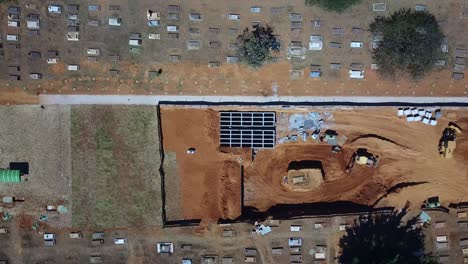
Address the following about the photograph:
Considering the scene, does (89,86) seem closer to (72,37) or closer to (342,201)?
(72,37)

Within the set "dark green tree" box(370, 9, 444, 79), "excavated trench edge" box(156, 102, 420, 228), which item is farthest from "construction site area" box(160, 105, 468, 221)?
"dark green tree" box(370, 9, 444, 79)

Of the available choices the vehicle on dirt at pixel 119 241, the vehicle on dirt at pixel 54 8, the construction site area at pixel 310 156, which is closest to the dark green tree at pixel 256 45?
the construction site area at pixel 310 156

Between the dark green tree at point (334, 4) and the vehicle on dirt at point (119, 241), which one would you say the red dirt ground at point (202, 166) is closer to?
the vehicle on dirt at point (119, 241)

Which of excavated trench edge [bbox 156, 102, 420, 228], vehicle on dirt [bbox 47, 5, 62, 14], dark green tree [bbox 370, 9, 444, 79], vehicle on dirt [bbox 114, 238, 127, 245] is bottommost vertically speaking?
vehicle on dirt [bbox 114, 238, 127, 245]

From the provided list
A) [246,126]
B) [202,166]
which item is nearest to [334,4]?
[246,126]

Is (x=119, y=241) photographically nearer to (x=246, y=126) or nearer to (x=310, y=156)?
(x=246, y=126)

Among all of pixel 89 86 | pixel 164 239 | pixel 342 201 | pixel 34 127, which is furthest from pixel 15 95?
pixel 342 201

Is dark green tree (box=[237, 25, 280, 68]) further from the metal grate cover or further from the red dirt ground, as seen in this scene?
the red dirt ground

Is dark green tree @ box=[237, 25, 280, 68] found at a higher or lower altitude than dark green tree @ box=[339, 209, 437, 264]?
higher
